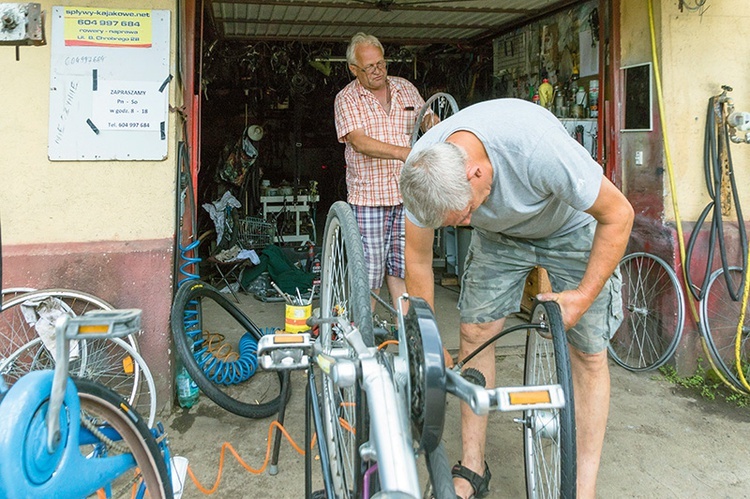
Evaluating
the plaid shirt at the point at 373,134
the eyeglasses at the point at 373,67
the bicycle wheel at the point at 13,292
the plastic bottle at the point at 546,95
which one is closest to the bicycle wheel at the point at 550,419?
the plaid shirt at the point at 373,134

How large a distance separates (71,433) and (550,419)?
1.25 metres

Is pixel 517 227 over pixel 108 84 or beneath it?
beneath

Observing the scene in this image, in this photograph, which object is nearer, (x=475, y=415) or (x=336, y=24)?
(x=475, y=415)

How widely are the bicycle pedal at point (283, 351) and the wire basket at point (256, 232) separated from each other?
15.2ft

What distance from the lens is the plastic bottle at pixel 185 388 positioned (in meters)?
2.84

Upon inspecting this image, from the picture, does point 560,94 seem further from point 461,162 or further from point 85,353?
point 85,353

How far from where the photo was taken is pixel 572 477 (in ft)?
4.49

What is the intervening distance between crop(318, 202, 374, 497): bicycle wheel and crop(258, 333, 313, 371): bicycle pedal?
0.08m

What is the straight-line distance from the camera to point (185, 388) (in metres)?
2.84

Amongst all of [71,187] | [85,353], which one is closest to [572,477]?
[85,353]

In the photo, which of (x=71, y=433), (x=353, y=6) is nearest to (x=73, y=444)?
(x=71, y=433)

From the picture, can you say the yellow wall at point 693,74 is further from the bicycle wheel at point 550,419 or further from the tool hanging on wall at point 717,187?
the bicycle wheel at point 550,419

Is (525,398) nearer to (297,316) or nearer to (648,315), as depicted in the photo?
(297,316)

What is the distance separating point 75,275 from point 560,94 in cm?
348
